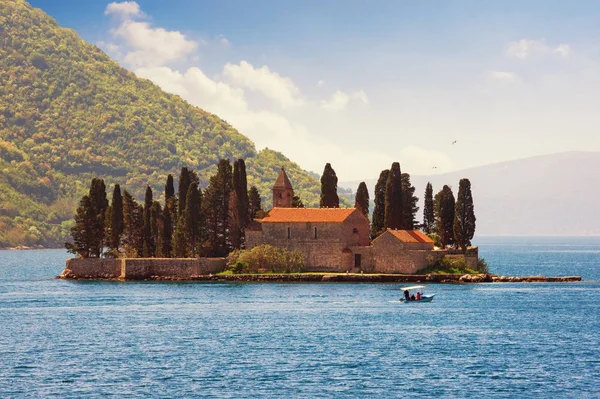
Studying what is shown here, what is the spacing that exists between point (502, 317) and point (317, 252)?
38837 millimetres

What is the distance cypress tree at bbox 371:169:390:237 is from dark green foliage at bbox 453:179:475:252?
892 centimetres

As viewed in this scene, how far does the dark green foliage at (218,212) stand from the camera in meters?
128

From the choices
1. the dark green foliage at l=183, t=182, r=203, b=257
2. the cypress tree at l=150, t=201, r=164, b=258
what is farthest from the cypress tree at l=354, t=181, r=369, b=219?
the cypress tree at l=150, t=201, r=164, b=258

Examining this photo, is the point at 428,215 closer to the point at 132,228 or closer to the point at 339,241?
the point at 339,241

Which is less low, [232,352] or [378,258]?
[378,258]

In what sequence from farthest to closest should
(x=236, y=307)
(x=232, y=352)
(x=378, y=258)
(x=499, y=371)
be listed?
(x=378, y=258), (x=236, y=307), (x=232, y=352), (x=499, y=371)

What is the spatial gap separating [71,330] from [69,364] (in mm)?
17326

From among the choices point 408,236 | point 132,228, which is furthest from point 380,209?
point 132,228

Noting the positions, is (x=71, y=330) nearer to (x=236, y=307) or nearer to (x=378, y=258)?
(x=236, y=307)

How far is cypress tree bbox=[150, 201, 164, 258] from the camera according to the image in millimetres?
130125

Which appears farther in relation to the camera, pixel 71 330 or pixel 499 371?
pixel 71 330

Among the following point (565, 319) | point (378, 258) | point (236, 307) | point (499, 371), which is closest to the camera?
point (499, 371)

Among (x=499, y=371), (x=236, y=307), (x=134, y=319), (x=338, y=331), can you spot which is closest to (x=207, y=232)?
(x=236, y=307)

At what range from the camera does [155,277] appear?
125062mm
